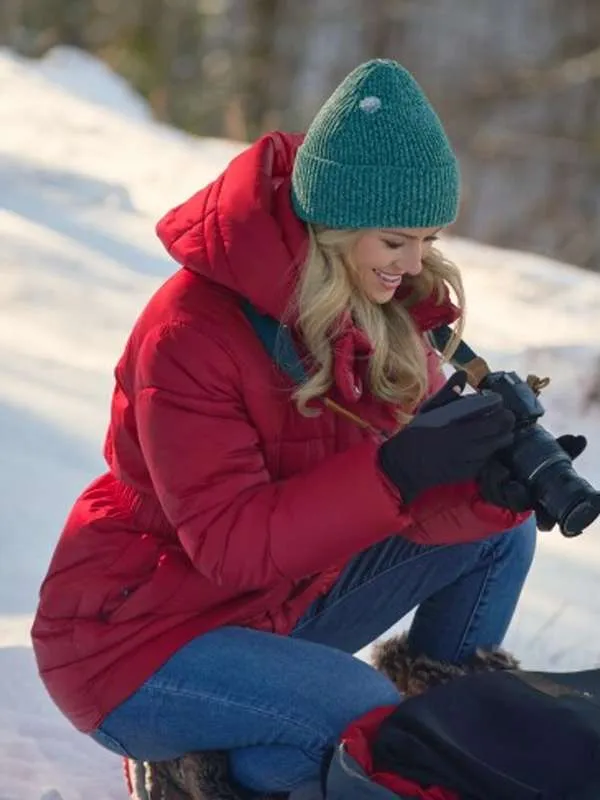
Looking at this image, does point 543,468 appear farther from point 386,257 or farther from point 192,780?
point 192,780

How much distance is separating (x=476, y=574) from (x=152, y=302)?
0.73 metres

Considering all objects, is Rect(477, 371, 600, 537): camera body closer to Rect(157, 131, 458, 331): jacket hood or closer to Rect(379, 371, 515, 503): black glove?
Rect(379, 371, 515, 503): black glove

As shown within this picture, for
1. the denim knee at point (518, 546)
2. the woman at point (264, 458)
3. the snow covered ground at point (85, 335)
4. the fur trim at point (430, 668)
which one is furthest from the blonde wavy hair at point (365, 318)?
the snow covered ground at point (85, 335)

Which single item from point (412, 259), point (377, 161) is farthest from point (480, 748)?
point (377, 161)

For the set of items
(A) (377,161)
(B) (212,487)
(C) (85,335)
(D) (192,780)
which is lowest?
(C) (85,335)

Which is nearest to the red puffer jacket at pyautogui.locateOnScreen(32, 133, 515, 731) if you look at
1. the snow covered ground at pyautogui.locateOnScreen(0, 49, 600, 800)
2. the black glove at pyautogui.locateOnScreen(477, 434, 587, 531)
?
the black glove at pyautogui.locateOnScreen(477, 434, 587, 531)

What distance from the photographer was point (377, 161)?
203 centimetres

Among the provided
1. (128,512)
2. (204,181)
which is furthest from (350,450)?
(204,181)

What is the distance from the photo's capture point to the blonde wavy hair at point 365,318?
2047mm

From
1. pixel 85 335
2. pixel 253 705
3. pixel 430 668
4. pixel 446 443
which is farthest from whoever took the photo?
pixel 85 335

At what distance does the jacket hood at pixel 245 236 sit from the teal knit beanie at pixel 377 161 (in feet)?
0.18

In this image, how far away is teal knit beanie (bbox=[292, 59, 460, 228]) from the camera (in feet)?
6.66

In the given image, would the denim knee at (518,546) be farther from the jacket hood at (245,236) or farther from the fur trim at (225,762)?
the jacket hood at (245,236)

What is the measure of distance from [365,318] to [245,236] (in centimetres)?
22
